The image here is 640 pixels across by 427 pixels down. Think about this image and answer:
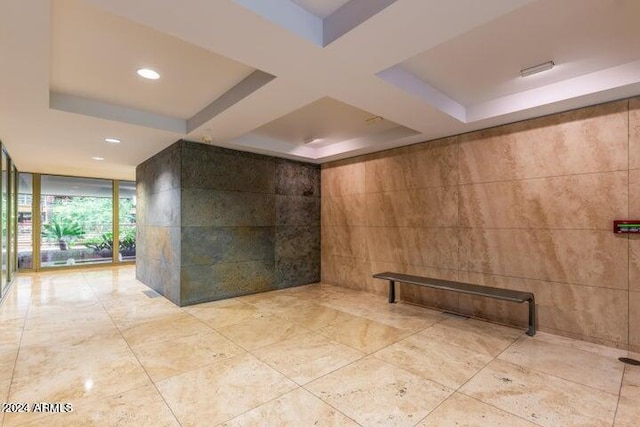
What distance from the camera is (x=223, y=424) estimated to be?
2.03m

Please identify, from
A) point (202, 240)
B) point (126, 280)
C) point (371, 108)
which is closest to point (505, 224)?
point (371, 108)

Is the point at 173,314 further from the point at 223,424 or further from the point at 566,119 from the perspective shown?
the point at 566,119

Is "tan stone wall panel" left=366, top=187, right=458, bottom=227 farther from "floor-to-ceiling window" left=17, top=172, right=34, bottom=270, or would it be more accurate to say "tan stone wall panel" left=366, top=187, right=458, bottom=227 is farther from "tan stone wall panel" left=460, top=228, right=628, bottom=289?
"floor-to-ceiling window" left=17, top=172, right=34, bottom=270

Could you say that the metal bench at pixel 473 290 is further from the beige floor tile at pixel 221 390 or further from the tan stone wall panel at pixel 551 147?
the beige floor tile at pixel 221 390

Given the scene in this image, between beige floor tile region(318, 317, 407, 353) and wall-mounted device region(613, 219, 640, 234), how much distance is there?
246 centimetres

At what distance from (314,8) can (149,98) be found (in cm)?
247

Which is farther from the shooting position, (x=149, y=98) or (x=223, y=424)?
(x=149, y=98)

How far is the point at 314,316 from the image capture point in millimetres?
4316

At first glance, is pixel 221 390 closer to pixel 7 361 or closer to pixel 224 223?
pixel 7 361

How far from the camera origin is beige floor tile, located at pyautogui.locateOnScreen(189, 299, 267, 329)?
409 centimetres

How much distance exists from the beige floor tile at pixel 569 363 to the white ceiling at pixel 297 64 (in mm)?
2604

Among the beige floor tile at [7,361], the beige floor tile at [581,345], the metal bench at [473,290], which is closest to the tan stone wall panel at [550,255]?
the metal bench at [473,290]

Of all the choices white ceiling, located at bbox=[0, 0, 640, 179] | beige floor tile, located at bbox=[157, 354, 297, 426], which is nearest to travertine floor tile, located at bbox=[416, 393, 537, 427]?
beige floor tile, located at bbox=[157, 354, 297, 426]

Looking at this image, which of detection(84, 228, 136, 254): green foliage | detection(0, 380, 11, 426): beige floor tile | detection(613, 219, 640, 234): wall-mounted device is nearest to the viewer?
detection(0, 380, 11, 426): beige floor tile
